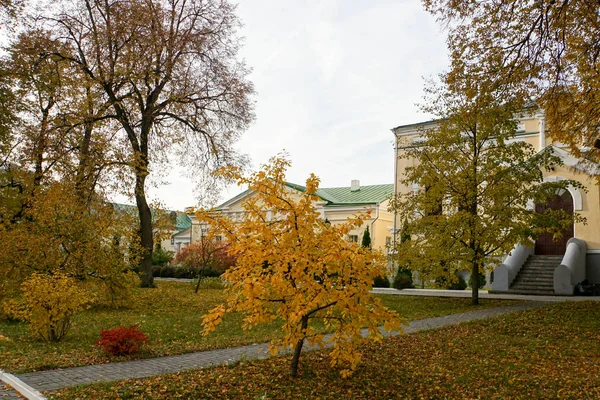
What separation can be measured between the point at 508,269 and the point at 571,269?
2264mm

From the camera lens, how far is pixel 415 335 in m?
9.78

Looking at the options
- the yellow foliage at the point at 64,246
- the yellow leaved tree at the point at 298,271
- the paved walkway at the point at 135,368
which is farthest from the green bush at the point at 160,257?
the yellow leaved tree at the point at 298,271

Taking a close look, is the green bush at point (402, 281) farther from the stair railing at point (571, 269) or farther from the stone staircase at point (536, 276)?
the stair railing at point (571, 269)

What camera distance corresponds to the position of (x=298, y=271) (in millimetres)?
5641

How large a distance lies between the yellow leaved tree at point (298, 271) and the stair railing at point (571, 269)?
48.6 feet

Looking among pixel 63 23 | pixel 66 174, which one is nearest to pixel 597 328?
pixel 66 174

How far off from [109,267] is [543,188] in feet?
42.1

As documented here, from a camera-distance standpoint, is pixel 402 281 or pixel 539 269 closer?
pixel 539 269

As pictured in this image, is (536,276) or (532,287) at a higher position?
(536,276)

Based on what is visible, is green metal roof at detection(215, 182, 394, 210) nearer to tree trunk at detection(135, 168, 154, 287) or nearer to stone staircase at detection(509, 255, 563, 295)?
stone staircase at detection(509, 255, 563, 295)

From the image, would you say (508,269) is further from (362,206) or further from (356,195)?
(356,195)

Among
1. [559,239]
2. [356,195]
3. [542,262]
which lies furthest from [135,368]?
[356,195]

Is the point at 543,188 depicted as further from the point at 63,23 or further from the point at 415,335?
the point at 63,23

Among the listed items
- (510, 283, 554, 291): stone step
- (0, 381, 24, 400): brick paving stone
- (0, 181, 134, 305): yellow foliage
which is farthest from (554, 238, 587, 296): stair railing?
(0, 381, 24, 400): brick paving stone
